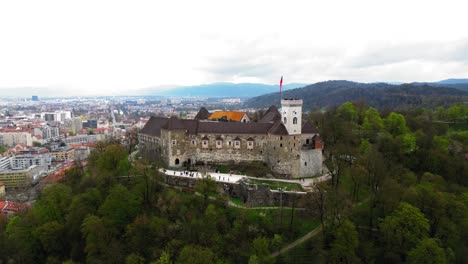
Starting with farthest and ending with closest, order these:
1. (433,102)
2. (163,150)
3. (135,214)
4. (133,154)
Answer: (433,102) < (133,154) < (163,150) < (135,214)

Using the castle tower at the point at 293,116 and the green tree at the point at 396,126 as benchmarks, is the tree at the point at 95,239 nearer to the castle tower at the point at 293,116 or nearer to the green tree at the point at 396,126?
the castle tower at the point at 293,116

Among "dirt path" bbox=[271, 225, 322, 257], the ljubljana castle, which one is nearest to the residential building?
the ljubljana castle

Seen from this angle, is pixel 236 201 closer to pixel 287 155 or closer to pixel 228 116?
pixel 287 155

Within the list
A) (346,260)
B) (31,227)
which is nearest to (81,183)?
(31,227)

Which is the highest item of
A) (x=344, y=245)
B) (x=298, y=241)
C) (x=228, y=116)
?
(x=228, y=116)

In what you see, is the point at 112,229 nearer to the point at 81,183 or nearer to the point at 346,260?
the point at 81,183

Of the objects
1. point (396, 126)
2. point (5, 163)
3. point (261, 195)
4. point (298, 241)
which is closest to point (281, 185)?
point (261, 195)

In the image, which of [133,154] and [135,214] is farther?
[133,154]
